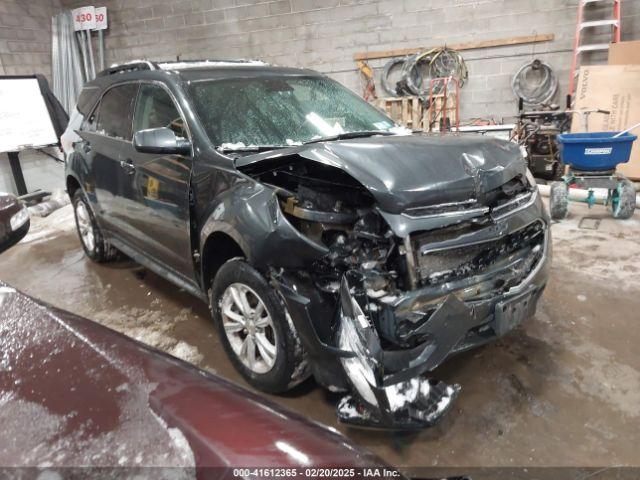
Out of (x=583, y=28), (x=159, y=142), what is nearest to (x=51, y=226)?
(x=159, y=142)

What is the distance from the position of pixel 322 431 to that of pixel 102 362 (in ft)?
1.77

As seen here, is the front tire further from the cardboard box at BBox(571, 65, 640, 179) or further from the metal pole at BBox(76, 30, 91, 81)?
the metal pole at BBox(76, 30, 91, 81)

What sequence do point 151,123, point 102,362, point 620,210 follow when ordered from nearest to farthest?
point 102,362 → point 151,123 → point 620,210

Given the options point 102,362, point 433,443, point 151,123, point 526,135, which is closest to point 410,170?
point 433,443

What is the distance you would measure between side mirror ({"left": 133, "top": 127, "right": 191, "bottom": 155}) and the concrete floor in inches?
46.2

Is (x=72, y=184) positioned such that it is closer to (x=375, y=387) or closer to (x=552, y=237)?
(x=375, y=387)

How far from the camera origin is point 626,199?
435 cm

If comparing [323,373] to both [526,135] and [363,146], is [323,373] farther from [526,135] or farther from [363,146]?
[526,135]

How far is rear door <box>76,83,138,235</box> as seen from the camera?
3129mm

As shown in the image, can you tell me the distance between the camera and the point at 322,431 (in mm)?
1032

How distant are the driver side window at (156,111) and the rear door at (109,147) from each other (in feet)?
0.38

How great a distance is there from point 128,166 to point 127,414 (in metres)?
2.35

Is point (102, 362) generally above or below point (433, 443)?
above

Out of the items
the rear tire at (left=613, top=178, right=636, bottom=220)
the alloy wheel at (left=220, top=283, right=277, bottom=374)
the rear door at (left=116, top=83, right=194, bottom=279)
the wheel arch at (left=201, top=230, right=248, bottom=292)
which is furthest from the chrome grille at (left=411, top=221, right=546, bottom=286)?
the rear tire at (left=613, top=178, right=636, bottom=220)
